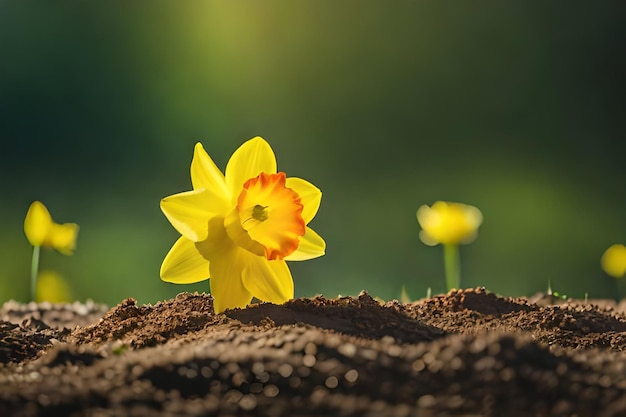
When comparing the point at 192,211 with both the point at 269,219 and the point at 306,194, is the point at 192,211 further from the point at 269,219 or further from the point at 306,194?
the point at 306,194

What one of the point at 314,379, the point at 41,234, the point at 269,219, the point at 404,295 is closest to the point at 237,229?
the point at 269,219

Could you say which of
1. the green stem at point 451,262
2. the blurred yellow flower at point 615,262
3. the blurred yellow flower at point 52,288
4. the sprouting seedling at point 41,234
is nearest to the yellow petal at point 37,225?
the sprouting seedling at point 41,234

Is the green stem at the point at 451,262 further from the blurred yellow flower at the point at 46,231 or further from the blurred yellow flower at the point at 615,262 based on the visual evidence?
the blurred yellow flower at the point at 46,231

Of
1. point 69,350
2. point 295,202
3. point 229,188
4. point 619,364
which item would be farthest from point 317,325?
point 619,364

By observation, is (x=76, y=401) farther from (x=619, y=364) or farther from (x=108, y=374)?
(x=619, y=364)

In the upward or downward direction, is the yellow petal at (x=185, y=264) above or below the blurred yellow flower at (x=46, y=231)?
below

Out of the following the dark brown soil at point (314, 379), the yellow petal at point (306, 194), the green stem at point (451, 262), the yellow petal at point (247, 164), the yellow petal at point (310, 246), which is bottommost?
the dark brown soil at point (314, 379)
